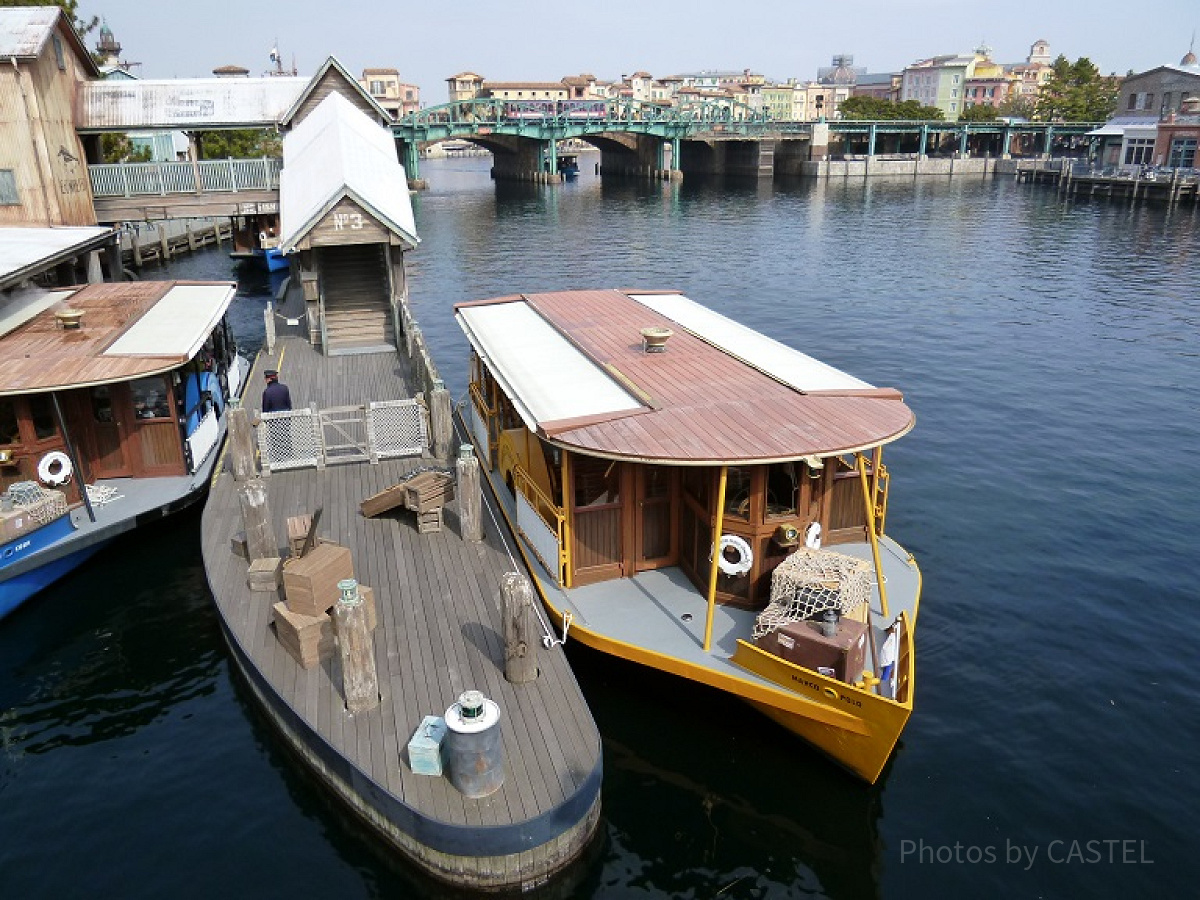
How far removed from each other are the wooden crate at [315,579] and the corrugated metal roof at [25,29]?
28586 millimetres

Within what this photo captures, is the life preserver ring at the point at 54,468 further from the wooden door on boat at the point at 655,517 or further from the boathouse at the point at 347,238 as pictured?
the wooden door on boat at the point at 655,517

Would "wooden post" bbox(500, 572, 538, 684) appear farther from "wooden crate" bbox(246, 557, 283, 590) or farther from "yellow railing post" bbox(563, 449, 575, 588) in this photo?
"wooden crate" bbox(246, 557, 283, 590)

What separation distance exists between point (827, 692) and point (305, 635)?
7.50m

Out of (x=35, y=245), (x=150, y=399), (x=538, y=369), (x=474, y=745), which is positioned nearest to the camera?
(x=474, y=745)

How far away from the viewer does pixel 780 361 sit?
16.9 metres

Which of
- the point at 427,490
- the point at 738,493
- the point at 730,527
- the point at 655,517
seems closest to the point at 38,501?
the point at 427,490

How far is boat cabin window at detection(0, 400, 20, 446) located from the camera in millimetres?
17172

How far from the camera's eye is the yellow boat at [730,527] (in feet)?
40.0

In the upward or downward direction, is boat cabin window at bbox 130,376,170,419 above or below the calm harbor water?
above

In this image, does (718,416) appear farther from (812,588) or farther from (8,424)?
(8,424)

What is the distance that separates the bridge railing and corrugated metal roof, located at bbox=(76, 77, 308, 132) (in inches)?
77.5

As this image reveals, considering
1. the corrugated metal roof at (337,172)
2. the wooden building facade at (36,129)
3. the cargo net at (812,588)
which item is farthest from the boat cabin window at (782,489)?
the wooden building facade at (36,129)

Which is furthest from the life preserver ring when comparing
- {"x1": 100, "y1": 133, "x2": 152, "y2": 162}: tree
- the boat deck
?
{"x1": 100, "y1": 133, "x2": 152, "y2": 162}: tree

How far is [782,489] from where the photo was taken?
45.9ft
